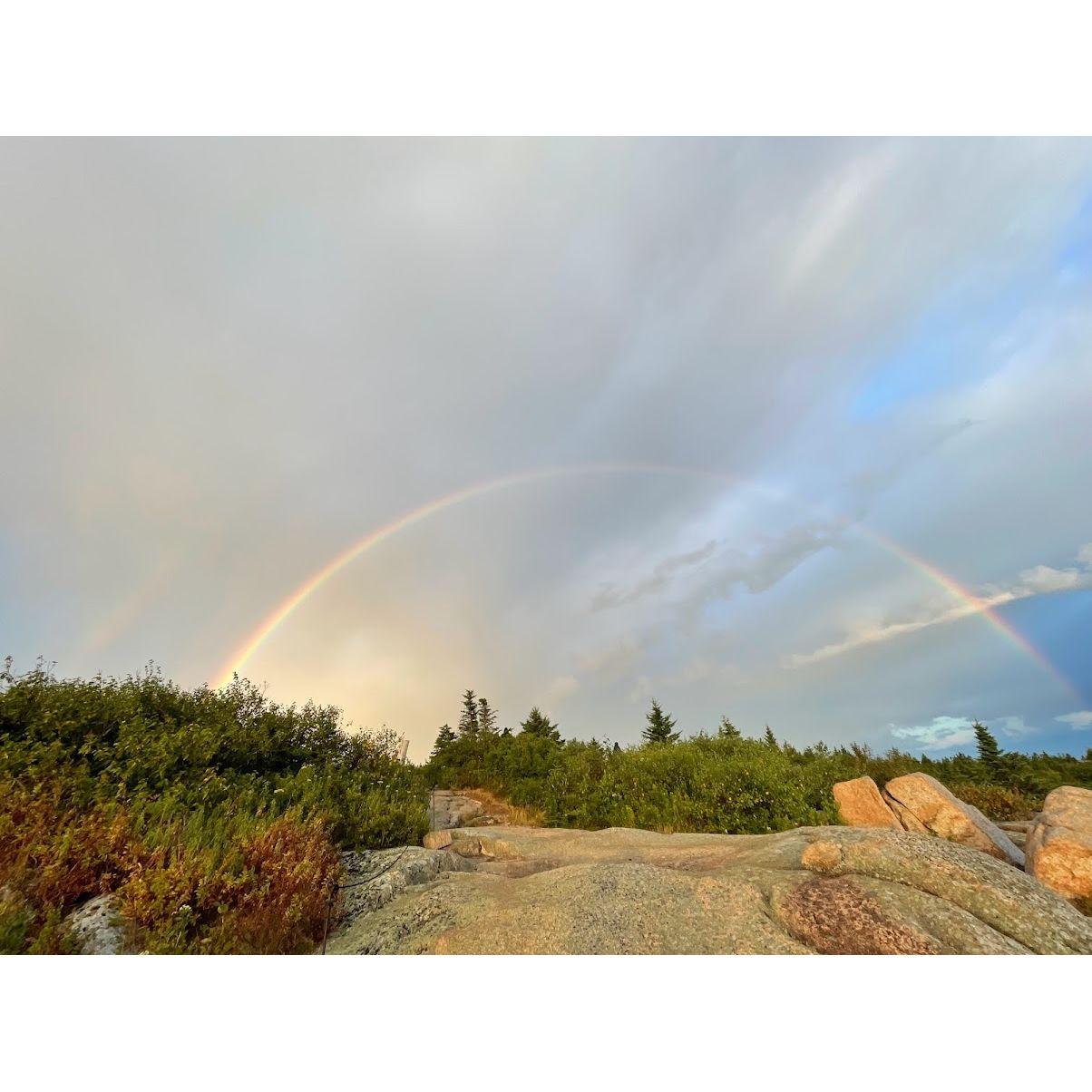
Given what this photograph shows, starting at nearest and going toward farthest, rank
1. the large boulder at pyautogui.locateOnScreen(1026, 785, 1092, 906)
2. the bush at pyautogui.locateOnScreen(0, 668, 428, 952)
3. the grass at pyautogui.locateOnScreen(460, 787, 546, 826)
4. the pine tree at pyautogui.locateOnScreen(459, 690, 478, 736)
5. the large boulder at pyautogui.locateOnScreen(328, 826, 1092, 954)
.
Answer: the large boulder at pyautogui.locateOnScreen(328, 826, 1092, 954), the bush at pyautogui.locateOnScreen(0, 668, 428, 952), the large boulder at pyautogui.locateOnScreen(1026, 785, 1092, 906), the grass at pyautogui.locateOnScreen(460, 787, 546, 826), the pine tree at pyautogui.locateOnScreen(459, 690, 478, 736)

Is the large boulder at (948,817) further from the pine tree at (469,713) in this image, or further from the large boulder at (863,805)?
the pine tree at (469,713)

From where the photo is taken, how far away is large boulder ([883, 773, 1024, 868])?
28.2 ft

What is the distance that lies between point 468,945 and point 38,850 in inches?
180

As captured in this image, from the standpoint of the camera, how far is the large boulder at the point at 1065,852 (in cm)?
708

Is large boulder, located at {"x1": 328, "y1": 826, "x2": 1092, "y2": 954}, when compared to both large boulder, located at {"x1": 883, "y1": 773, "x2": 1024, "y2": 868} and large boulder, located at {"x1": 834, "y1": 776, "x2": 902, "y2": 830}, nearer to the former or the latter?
large boulder, located at {"x1": 883, "y1": 773, "x2": 1024, "y2": 868}

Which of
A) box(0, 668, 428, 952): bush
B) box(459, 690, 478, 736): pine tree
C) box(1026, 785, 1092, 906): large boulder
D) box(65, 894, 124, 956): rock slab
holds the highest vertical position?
box(459, 690, 478, 736): pine tree

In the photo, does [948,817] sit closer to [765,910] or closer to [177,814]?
[765,910]

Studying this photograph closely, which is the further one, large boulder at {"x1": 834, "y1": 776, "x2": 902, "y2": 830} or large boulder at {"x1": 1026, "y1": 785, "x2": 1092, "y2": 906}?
large boulder at {"x1": 834, "y1": 776, "x2": 902, "y2": 830}

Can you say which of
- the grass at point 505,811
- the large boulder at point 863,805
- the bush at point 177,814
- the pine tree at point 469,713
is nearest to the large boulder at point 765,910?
the bush at point 177,814

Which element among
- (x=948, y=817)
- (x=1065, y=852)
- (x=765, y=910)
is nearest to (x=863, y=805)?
(x=948, y=817)

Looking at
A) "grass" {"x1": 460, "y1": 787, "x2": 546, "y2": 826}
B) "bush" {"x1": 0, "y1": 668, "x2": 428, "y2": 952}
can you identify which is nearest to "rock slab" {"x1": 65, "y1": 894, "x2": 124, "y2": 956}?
"bush" {"x1": 0, "y1": 668, "x2": 428, "y2": 952}

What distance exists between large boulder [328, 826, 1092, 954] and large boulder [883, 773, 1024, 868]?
10.6 ft

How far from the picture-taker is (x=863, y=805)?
1018 centimetres

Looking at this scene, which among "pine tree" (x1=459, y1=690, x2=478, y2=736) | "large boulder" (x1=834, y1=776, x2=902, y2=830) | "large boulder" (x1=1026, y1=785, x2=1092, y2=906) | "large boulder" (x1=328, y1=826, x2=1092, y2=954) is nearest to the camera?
"large boulder" (x1=328, y1=826, x2=1092, y2=954)
